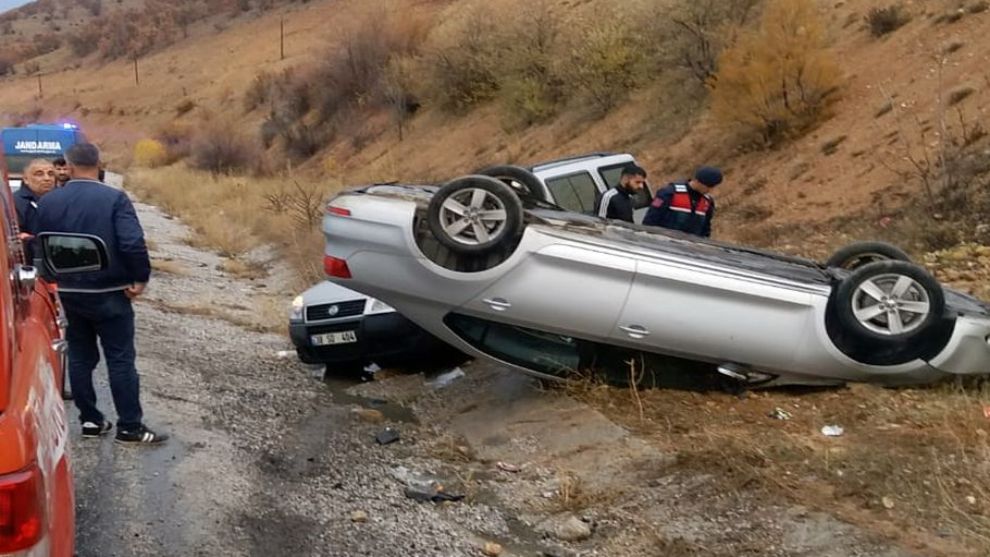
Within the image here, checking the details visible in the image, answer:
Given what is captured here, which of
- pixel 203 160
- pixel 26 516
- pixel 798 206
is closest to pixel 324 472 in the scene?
pixel 26 516

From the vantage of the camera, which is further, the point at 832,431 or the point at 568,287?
the point at 568,287

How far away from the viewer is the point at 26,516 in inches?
96.8

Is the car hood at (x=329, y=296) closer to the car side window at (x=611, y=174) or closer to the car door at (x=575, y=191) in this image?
the car door at (x=575, y=191)

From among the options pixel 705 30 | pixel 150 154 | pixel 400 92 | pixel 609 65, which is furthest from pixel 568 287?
pixel 150 154

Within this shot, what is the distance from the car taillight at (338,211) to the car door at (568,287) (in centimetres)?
101

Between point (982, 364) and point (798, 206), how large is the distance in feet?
31.0

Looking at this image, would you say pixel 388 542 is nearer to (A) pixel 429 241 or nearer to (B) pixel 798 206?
(A) pixel 429 241

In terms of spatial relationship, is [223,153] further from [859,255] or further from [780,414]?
[780,414]

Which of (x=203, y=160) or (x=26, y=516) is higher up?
(x=26, y=516)

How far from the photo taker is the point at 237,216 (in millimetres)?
25266

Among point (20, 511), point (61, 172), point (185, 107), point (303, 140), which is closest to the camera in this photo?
point (20, 511)

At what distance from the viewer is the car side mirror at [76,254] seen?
449 cm

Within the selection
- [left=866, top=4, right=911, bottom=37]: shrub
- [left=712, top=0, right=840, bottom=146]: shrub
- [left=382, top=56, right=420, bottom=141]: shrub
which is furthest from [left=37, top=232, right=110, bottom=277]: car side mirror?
[left=382, top=56, right=420, bottom=141]: shrub

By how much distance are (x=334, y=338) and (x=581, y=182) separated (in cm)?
305
